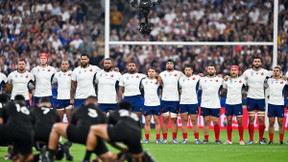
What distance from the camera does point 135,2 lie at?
1736 cm

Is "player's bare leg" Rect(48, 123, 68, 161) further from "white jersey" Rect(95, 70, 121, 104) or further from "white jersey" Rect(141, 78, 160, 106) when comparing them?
"white jersey" Rect(141, 78, 160, 106)

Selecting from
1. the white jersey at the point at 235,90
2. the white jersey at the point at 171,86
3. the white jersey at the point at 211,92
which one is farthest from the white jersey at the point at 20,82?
the white jersey at the point at 235,90

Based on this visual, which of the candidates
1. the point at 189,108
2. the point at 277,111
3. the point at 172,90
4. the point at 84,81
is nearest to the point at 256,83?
the point at 277,111

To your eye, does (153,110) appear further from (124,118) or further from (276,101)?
(124,118)

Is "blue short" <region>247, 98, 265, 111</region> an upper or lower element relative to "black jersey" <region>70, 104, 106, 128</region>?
lower

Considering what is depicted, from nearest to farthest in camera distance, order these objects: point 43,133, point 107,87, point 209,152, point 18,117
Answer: point 18,117 → point 43,133 → point 209,152 → point 107,87

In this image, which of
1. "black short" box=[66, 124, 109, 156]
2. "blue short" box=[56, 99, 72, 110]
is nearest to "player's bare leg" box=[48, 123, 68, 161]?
"black short" box=[66, 124, 109, 156]

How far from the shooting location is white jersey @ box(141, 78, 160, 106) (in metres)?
15.3

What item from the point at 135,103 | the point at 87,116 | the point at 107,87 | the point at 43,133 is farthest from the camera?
the point at 107,87

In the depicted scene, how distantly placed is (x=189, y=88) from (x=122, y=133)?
623 cm

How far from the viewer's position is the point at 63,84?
50.7 feet

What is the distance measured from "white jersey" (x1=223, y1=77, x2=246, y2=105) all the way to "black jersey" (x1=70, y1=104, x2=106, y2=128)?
595cm

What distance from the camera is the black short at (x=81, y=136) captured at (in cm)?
957

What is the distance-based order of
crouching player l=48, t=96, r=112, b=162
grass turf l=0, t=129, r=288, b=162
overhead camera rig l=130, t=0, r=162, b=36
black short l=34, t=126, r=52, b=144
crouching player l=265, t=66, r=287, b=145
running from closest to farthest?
crouching player l=48, t=96, r=112, b=162 → black short l=34, t=126, r=52, b=144 → grass turf l=0, t=129, r=288, b=162 → crouching player l=265, t=66, r=287, b=145 → overhead camera rig l=130, t=0, r=162, b=36
